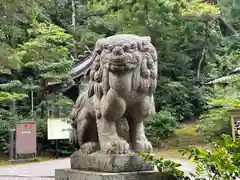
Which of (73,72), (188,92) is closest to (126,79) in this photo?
(73,72)

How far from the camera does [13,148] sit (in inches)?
535

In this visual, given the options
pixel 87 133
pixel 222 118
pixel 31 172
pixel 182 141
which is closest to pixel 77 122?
pixel 87 133

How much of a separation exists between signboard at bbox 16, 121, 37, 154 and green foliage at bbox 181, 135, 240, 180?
10.6 meters

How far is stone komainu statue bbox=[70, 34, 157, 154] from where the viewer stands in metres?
3.44

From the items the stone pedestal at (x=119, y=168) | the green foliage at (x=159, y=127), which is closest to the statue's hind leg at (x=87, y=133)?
the stone pedestal at (x=119, y=168)

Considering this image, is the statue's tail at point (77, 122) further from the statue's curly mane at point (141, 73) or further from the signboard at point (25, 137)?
the signboard at point (25, 137)

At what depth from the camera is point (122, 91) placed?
3.46 meters

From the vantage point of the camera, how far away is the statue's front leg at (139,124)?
3.63 metres

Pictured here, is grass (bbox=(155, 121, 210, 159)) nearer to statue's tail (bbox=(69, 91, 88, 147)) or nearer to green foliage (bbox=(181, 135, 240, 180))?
statue's tail (bbox=(69, 91, 88, 147))

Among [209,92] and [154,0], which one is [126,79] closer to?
[154,0]

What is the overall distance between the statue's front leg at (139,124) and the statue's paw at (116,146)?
18cm

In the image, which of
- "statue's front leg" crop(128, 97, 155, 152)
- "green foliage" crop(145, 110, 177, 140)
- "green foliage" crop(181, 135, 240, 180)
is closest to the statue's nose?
"statue's front leg" crop(128, 97, 155, 152)

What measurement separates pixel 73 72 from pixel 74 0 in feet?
24.3

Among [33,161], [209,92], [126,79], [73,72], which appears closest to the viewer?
[126,79]
